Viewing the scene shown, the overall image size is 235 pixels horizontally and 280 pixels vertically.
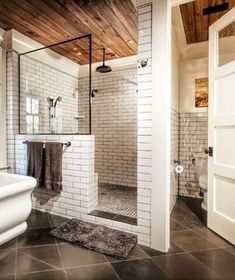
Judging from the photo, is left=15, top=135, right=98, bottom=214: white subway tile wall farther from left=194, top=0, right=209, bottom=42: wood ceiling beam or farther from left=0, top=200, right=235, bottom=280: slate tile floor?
left=194, top=0, right=209, bottom=42: wood ceiling beam

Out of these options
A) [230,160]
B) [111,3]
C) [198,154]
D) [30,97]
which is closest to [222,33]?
[111,3]

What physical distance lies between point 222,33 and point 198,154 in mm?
1820

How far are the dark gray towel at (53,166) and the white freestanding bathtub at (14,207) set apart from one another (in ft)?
1.64

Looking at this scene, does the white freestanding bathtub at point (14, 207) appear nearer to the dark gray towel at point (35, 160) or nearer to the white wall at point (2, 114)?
the dark gray towel at point (35, 160)

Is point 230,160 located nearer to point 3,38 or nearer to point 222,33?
point 222,33

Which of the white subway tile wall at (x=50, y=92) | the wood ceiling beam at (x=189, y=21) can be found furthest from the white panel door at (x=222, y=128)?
the white subway tile wall at (x=50, y=92)

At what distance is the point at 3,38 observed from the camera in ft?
9.82

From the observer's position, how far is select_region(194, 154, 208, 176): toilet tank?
10.6 ft

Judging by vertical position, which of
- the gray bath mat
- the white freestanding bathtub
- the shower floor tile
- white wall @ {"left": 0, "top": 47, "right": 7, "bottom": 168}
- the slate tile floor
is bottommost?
the slate tile floor

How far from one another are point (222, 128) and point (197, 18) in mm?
1521

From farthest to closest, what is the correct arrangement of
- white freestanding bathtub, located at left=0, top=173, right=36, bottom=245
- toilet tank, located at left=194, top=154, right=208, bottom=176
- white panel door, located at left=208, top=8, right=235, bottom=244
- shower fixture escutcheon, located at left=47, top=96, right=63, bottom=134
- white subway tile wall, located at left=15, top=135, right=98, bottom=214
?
shower fixture escutcheon, located at left=47, top=96, right=63, bottom=134 → toilet tank, located at left=194, top=154, right=208, bottom=176 → white subway tile wall, located at left=15, top=135, right=98, bottom=214 → white panel door, located at left=208, top=8, right=235, bottom=244 → white freestanding bathtub, located at left=0, top=173, right=36, bottom=245

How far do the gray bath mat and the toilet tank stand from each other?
1.69 m

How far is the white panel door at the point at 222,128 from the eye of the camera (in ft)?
6.93

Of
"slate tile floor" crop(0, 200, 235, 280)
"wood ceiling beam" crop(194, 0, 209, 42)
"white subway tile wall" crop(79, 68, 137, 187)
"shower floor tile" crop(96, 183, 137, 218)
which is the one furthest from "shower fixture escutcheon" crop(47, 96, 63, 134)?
"wood ceiling beam" crop(194, 0, 209, 42)
